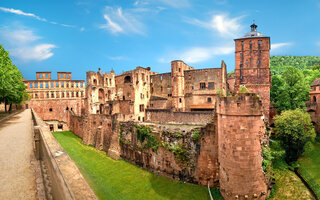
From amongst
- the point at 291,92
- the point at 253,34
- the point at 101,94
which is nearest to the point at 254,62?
the point at 253,34

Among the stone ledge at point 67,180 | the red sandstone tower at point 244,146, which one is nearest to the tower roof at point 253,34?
the red sandstone tower at point 244,146

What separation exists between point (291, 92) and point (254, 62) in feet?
25.0

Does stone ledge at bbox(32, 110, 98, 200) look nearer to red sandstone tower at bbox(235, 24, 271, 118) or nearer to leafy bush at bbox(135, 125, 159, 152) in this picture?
leafy bush at bbox(135, 125, 159, 152)

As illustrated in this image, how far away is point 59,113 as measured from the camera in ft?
149

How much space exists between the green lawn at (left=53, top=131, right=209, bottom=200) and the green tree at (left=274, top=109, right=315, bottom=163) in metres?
14.4

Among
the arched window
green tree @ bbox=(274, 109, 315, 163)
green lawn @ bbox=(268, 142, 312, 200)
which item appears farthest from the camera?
the arched window

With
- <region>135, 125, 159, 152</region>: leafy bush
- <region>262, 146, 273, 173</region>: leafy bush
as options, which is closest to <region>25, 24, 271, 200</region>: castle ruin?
<region>135, 125, 159, 152</region>: leafy bush

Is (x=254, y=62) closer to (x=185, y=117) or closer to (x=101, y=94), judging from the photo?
(x=185, y=117)

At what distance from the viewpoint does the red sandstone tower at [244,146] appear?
11.7 meters

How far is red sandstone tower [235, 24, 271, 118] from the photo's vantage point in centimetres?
3081

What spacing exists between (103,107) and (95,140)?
12.1 m

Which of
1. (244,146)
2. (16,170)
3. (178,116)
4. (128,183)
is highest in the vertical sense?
(178,116)

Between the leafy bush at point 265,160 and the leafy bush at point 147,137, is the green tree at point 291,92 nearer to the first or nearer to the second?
the leafy bush at point 265,160

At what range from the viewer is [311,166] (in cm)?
2088
